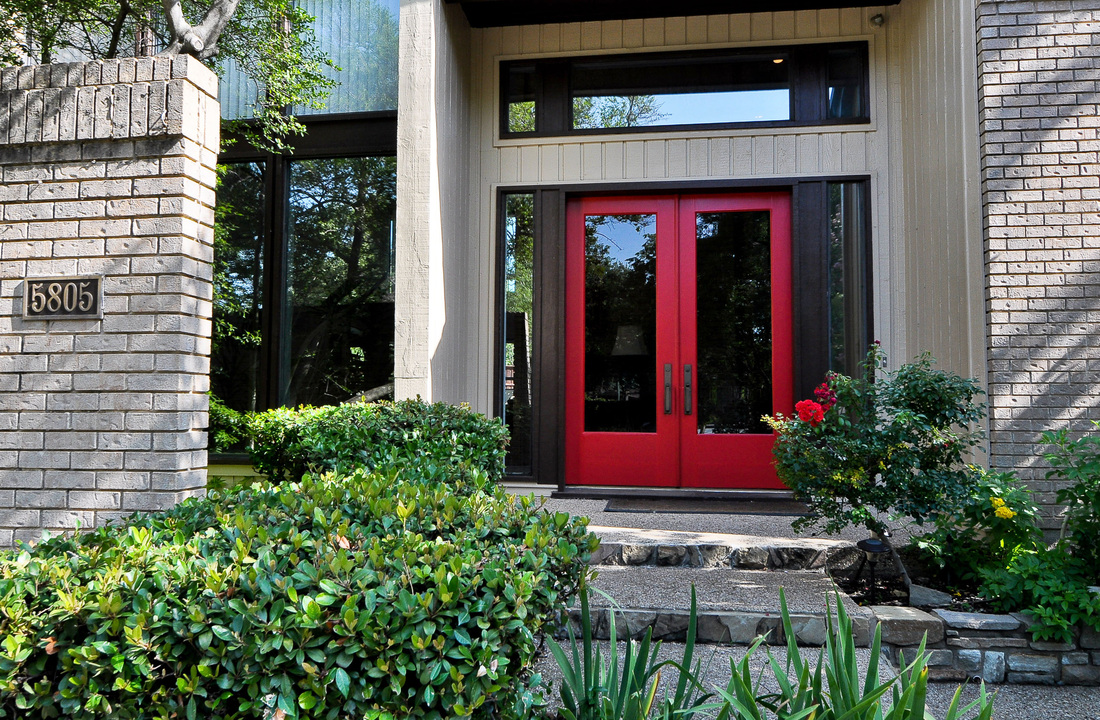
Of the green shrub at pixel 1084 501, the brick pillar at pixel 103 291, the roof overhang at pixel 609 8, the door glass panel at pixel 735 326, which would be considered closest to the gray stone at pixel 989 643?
the green shrub at pixel 1084 501

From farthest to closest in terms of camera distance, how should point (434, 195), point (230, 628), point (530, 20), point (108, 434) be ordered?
point (530, 20) → point (434, 195) → point (108, 434) → point (230, 628)

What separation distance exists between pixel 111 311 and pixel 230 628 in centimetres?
167

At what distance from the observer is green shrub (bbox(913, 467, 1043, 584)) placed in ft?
11.2

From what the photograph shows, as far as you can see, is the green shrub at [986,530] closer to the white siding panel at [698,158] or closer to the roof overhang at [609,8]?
the white siding panel at [698,158]

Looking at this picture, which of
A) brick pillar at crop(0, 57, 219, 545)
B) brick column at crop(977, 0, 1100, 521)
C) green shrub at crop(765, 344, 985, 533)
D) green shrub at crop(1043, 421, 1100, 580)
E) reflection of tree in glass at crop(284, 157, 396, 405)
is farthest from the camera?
reflection of tree in glass at crop(284, 157, 396, 405)

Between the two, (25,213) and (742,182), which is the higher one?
(742,182)

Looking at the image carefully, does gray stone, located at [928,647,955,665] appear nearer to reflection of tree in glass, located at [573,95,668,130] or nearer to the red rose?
the red rose

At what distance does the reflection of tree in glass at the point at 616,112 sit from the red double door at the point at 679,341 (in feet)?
2.13

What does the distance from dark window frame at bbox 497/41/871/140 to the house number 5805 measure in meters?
4.06

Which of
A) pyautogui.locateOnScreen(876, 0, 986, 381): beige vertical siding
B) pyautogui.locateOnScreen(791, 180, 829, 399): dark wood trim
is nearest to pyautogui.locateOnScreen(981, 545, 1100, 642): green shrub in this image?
pyautogui.locateOnScreen(876, 0, 986, 381): beige vertical siding

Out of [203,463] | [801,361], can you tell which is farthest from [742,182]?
[203,463]

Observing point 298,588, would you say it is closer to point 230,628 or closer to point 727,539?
point 230,628

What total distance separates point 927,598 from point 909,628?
361 millimetres

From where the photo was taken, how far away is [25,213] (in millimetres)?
2678
